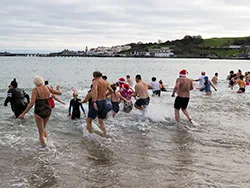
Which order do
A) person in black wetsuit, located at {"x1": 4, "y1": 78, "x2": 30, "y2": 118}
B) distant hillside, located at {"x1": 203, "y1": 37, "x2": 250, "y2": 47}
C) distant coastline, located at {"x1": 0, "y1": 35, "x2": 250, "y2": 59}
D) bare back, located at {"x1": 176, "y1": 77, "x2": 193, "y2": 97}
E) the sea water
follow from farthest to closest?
distant hillside, located at {"x1": 203, "y1": 37, "x2": 250, "y2": 47} → distant coastline, located at {"x1": 0, "y1": 35, "x2": 250, "y2": 59} → person in black wetsuit, located at {"x1": 4, "y1": 78, "x2": 30, "y2": 118} → bare back, located at {"x1": 176, "y1": 77, "x2": 193, "y2": 97} → the sea water

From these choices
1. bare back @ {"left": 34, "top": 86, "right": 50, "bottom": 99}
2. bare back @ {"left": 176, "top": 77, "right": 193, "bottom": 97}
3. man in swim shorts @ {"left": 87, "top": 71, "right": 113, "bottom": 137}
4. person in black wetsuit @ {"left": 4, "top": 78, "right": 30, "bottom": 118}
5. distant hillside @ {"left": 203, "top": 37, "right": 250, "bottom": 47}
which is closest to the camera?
bare back @ {"left": 34, "top": 86, "right": 50, "bottom": 99}

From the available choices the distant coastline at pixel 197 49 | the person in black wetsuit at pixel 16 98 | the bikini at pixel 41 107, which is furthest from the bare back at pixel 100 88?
the distant coastline at pixel 197 49

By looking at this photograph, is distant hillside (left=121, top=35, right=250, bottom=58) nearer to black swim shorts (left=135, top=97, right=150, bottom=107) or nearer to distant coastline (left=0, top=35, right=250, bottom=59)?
distant coastline (left=0, top=35, right=250, bottom=59)

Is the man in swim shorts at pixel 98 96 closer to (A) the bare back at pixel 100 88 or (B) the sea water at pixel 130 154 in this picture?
(A) the bare back at pixel 100 88

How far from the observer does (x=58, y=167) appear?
600cm

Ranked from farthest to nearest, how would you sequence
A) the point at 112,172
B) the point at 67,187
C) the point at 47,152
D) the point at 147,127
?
the point at 147,127 < the point at 47,152 < the point at 112,172 < the point at 67,187

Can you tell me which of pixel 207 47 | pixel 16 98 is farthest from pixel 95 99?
pixel 207 47

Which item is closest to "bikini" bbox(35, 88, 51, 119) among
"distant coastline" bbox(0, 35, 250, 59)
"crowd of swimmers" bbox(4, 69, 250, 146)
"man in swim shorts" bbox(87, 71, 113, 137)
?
"crowd of swimmers" bbox(4, 69, 250, 146)

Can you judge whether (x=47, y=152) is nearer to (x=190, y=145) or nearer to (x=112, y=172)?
(x=112, y=172)

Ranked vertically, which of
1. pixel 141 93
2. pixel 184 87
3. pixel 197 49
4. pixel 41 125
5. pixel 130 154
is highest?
pixel 197 49

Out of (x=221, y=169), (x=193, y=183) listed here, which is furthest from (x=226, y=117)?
(x=193, y=183)

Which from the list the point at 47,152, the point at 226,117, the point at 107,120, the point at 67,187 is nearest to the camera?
the point at 67,187

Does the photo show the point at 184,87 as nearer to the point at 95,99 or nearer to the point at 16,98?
the point at 95,99

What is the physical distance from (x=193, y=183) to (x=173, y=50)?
181m
